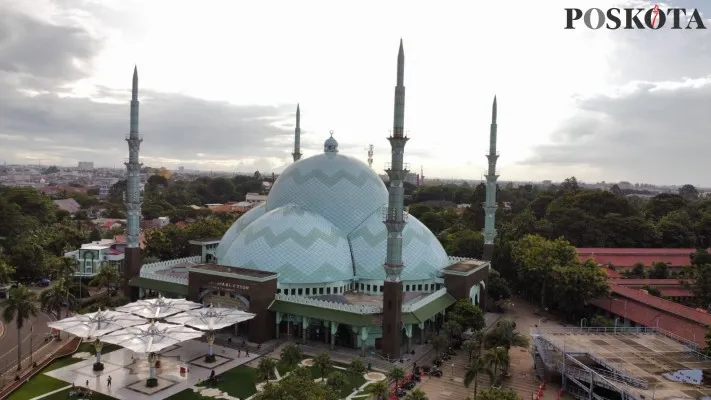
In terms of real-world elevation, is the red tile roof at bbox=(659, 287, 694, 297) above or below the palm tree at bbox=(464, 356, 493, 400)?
above

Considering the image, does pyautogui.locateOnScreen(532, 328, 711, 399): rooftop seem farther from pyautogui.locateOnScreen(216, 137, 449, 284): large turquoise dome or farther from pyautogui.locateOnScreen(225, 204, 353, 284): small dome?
pyautogui.locateOnScreen(225, 204, 353, 284): small dome

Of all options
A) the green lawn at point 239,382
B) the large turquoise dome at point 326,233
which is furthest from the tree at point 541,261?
the green lawn at point 239,382

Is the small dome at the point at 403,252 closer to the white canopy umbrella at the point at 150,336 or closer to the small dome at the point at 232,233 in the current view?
the small dome at the point at 232,233

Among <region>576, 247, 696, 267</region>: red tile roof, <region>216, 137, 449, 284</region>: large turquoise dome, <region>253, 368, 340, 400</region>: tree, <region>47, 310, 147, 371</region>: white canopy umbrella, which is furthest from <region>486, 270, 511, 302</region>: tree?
<region>47, 310, 147, 371</region>: white canopy umbrella

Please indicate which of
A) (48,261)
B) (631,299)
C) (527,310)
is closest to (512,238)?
(527,310)

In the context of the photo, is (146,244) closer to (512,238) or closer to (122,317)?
(122,317)

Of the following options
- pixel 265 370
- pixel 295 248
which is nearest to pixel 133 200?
pixel 295 248
